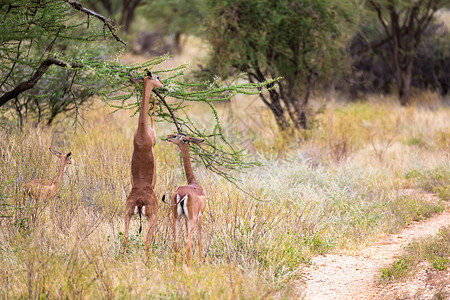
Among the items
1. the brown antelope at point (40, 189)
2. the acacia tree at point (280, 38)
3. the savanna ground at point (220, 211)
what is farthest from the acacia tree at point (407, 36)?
the brown antelope at point (40, 189)

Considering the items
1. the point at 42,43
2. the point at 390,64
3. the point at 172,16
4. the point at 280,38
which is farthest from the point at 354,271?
the point at 172,16

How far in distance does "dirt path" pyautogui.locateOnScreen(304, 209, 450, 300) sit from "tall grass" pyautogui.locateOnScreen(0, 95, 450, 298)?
6.5 inches

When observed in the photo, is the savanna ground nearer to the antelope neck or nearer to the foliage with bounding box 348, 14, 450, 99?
the antelope neck

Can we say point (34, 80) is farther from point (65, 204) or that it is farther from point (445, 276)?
point (445, 276)

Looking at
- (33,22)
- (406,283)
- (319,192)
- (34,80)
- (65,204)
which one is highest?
(33,22)

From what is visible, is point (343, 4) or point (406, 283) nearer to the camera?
point (406, 283)

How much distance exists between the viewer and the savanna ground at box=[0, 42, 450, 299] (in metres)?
4.25

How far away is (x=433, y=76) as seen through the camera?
17.9 m

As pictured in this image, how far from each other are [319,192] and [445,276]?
308 centimetres

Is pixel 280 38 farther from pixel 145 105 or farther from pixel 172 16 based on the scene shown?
pixel 172 16

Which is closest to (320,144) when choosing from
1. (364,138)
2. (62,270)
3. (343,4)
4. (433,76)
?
(364,138)

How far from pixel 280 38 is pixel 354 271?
22.0 ft

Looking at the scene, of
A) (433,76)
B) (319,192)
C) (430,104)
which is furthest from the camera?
(433,76)

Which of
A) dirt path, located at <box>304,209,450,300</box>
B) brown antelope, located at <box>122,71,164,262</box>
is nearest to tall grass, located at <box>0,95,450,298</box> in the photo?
dirt path, located at <box>304,209,450,300</box>
